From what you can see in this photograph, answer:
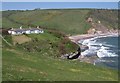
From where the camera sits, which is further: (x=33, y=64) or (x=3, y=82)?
(x=33, y=64)

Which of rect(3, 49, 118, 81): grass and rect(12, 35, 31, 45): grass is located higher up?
rect(3, 49, 118, 81): grass

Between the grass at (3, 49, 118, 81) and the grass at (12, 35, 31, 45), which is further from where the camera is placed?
the grass at (12, 35, 31, 45)

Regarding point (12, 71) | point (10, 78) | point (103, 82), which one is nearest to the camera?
point (10, 78)

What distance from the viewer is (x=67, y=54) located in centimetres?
12444

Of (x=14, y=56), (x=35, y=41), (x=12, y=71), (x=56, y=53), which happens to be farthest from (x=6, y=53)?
(x=35, y=41)

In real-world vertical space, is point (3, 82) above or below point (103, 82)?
above

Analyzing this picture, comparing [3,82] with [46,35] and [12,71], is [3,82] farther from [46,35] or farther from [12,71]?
[46,35]

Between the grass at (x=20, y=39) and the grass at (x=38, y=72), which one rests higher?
the grass at (x=38, y=72)

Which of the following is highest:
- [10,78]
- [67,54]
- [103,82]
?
[10,78]

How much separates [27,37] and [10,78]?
10603cm

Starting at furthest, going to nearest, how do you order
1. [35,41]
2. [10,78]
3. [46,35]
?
1. [46,35]
2. [35,41]
3. [10,78]

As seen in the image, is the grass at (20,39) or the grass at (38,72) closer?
the grass at (38,72)

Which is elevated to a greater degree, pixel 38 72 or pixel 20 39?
pixel 38 72

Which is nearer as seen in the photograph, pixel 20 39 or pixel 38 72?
pixel 38 72
